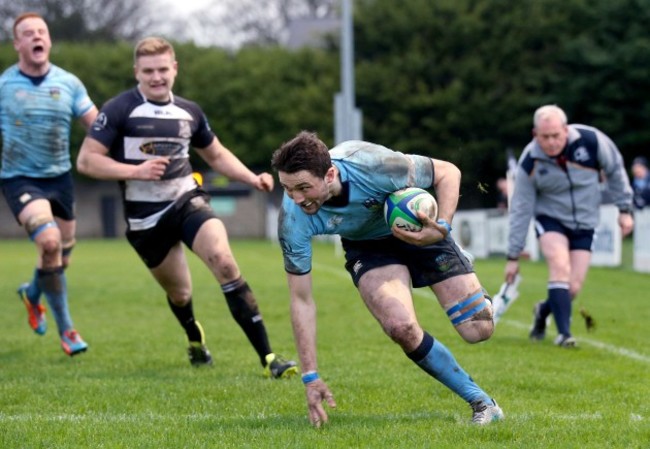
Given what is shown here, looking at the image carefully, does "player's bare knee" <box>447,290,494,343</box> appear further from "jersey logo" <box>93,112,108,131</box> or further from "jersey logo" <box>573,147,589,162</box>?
"jersey logo" <box>573,147,589,162</box>

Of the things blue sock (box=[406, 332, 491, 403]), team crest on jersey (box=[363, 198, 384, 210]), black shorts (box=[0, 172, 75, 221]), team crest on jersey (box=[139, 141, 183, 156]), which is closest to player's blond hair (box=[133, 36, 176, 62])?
team crest on jersey (box=[139, 141, 183, 156])

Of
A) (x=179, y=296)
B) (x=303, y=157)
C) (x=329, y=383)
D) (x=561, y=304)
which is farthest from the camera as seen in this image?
(x=561, y=304)

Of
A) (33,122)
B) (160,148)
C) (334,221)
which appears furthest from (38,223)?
(334,221)

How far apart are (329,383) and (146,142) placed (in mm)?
2166

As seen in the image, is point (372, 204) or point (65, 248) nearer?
point (372, 204)

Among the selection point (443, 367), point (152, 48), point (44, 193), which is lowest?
point (443, 367)

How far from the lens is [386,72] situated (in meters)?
45.8

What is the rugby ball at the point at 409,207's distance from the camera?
5.48m

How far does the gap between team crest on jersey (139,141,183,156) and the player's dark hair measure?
9.07ft

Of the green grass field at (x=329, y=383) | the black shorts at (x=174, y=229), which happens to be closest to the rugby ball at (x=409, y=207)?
the green grass field at (x=329, y=383)

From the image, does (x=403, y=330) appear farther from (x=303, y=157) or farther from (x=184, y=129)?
(x=184, y=129)

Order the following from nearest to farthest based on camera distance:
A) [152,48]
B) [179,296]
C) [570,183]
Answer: [152,48], [179,296], [570,183]

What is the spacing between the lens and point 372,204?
18.9 ft

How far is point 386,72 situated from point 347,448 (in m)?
41.3
